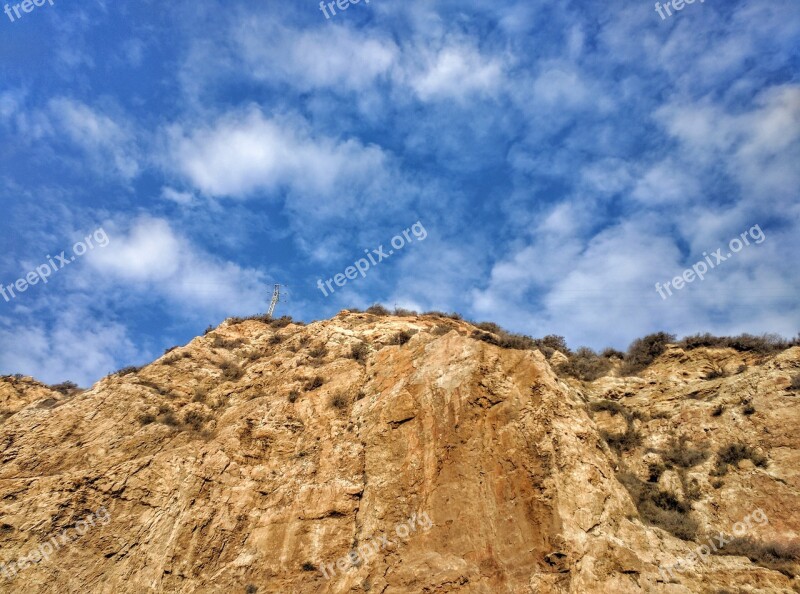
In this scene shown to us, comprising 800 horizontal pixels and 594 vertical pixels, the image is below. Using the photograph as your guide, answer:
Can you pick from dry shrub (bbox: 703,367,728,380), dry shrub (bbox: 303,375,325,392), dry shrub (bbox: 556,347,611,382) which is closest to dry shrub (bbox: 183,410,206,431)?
dry shrub (bbox: 303,375,325,392)

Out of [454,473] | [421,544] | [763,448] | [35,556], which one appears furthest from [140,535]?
[763,448]

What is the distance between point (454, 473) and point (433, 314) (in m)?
14.6

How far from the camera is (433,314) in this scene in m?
28.0

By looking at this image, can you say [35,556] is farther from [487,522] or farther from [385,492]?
[487,522]

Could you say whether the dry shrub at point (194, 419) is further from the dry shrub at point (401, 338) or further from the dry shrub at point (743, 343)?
the dry shrub at point (743, 343)

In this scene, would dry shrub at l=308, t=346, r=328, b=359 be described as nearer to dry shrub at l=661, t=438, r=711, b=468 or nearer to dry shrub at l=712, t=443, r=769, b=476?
dry shrub at l=661, t=438, r=711, b=468

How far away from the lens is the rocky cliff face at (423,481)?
1198 cm
